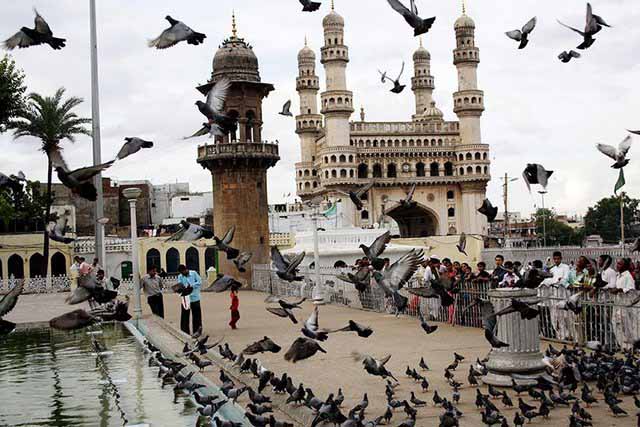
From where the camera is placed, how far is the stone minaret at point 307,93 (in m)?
70.5

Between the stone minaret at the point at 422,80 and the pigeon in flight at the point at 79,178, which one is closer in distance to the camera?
the pigeon in flight at the point at 79,178

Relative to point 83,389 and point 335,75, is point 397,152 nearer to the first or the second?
point 335,75

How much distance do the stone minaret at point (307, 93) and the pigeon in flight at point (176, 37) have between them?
6304 centimetres

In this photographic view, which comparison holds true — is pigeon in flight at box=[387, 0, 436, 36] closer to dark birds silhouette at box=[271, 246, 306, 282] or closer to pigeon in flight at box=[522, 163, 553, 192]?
pigeon in flight at box=[522, 163, 553, 192]

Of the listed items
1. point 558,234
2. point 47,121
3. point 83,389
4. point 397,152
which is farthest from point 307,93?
point 83,389

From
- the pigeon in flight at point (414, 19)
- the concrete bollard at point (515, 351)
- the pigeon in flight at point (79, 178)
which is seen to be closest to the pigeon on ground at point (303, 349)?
the concrete bollard at point (515, 351)

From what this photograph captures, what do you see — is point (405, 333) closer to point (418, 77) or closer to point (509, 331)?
point (509, 331)

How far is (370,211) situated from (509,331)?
192ft

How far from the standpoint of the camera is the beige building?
6375 centimetres

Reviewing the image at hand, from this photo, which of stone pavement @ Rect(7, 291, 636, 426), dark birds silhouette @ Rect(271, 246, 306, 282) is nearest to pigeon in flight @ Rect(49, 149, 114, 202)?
stone pavement @ Rect(7, 291, 636, 426)

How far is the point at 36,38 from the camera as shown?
739cm

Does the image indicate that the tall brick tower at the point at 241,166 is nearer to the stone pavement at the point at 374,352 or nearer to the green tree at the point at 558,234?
the stone pavement at the point at 374,352

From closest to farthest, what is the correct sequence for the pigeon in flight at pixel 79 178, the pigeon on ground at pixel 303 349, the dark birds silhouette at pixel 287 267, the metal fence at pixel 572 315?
the pigeon in flight at pixel 79 178 < the pigeon on ground at pixel 303 349 < the dark birds silhouette at pixel 287 267 < the metal fence at pixel 572 315

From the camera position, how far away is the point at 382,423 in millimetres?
6684
